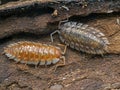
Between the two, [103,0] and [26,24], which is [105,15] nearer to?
[103,0]

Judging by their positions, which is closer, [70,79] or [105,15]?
[70,79]

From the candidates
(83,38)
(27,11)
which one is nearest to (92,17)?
(83,38)

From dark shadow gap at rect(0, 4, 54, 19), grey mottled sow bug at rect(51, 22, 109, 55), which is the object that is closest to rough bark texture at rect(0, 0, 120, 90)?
dark shadow gap at rect(0, 4, 54, 19)

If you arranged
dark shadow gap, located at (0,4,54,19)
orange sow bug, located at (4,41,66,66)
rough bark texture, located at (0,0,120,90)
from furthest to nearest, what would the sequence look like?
dark shadow gap, located at (0,4,54,19) < orange sow bug, located at (4,41,66,66) < rough bark texture, located at (0,0,120,90)

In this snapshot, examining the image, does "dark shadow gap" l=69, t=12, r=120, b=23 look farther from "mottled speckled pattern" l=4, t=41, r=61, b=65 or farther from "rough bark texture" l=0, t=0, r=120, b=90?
"mottled speckled pattern" l=4, t=41, r=61, b=65

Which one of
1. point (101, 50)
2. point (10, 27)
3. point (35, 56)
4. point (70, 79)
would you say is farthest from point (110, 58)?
point (10, 27)

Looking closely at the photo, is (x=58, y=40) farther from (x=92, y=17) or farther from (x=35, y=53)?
(x=92, y=17)
